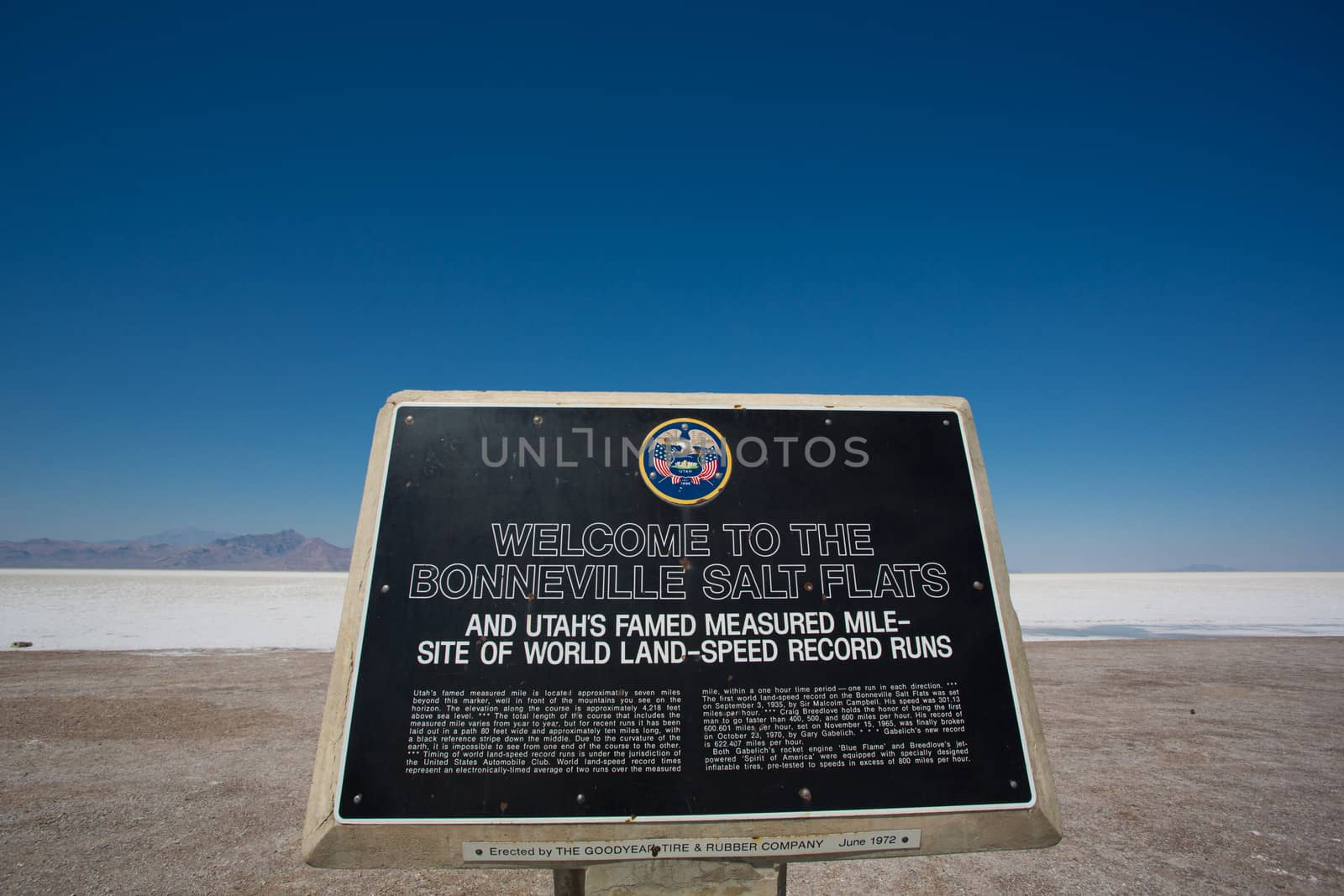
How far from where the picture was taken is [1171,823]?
5.14 m

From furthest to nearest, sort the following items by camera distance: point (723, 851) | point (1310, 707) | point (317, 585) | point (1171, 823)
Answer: point (317, 585) < point (1310, 707) < point (1171, 823) < point (723, 851)

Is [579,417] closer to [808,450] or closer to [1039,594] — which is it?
[808,450]

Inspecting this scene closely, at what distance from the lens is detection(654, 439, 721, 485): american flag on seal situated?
290 centimetres

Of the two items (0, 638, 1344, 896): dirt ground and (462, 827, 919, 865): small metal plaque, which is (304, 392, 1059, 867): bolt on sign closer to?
(462, 827, 919, 865): small metal plaque

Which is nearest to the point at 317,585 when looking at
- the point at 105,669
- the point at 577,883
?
the point at 105,669

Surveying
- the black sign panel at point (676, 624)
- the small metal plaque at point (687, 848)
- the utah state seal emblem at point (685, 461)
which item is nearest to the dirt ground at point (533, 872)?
the small metal plaque at point (687, 848)

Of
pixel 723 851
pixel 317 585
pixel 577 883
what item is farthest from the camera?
pixel 317 585

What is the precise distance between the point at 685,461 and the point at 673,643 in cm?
85

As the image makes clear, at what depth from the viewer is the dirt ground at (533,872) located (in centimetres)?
434

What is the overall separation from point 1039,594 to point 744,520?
46775 mm

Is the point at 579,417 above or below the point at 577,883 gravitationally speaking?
above

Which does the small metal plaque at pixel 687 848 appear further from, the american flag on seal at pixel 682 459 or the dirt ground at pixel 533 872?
the dirt ground at pixel 533 872

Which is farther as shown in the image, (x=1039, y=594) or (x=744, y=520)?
(x=1039, y=594)

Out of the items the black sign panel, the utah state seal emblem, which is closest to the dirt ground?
the black sign panel
